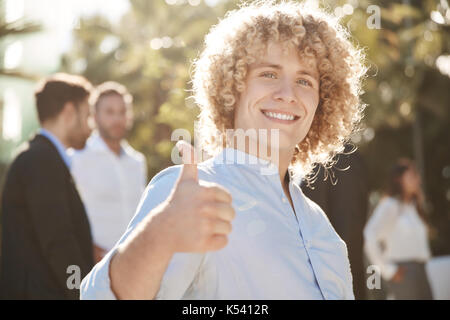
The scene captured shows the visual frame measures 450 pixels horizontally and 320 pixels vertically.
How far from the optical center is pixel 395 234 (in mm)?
6637

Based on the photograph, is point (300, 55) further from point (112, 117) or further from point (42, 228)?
point (112, 117)

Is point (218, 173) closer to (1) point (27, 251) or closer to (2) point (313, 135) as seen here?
(2) point (313, 135)

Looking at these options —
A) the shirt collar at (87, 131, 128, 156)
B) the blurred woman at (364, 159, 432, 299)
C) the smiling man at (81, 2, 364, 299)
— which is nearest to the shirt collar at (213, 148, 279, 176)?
the smiling man at (81, 2, 364, 299)

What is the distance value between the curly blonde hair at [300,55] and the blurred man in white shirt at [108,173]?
96.7 inches

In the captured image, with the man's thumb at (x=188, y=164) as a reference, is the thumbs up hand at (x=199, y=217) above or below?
below

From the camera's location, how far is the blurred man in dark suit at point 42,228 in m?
3.66

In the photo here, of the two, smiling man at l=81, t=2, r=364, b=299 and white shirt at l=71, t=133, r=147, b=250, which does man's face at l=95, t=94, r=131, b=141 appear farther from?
smiling man at l=81, t=2, r=364, b=299

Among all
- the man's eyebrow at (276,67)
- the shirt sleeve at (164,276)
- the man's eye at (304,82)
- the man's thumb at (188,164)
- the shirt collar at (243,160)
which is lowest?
the shirt sleeve at (164,276)

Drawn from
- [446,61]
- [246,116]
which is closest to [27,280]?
[246,116]

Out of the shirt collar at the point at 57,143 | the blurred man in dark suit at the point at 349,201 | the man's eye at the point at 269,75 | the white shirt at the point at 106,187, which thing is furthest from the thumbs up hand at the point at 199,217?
the white shirt at the point at 106,187

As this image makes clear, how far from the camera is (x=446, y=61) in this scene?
566 inches

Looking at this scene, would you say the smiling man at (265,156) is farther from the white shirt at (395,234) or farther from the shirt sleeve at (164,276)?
the white shirt at (395,234)

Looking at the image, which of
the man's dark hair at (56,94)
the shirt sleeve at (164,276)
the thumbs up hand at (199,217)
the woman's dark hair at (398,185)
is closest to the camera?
the thumbs up hand at (199,217)

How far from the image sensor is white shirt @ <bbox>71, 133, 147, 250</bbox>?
5.11 metres
